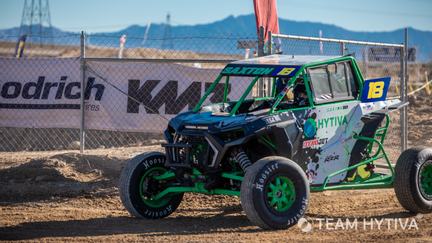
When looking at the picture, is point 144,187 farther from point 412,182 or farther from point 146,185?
point 412,182

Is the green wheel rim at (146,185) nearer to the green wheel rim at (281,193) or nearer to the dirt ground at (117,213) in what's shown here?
the dirt ground at (117,213)

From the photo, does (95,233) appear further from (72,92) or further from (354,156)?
(72,92)

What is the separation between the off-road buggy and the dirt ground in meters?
0.37

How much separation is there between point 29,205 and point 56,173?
1255 millimetres

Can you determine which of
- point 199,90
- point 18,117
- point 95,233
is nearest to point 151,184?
point 95,233

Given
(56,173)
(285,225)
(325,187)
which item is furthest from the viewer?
(56,173)

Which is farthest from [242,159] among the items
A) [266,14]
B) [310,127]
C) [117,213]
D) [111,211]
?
[266,14]

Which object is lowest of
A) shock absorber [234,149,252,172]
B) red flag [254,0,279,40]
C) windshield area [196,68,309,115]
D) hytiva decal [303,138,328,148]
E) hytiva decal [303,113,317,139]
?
shock absorber [234,149,252,172]

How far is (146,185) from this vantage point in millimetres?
9375

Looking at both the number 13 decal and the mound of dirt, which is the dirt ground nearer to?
the mound of dirt

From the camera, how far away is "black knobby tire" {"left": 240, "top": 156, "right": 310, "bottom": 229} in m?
8.12

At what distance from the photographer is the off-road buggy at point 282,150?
8.41 metres

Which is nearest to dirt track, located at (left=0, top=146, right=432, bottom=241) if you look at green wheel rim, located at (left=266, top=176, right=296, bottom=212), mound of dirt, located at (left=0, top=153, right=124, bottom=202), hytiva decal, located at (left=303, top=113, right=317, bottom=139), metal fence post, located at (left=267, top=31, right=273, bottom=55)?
mound of dirt, located at (left=0, top=153, right=124, bottom=202)

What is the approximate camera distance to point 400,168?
30.9 feet
